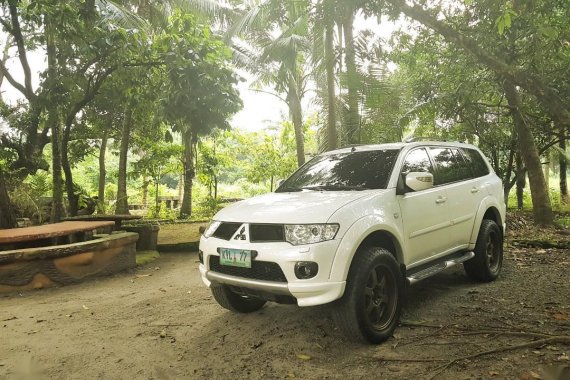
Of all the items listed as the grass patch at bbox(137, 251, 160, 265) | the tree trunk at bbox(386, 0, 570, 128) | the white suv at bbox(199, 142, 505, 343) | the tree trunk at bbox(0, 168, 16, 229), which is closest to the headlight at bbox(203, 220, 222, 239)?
the white suv at bbox(199, 142, 505, 343)

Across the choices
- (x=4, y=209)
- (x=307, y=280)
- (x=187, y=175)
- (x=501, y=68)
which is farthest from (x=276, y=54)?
(x=307, y=280)

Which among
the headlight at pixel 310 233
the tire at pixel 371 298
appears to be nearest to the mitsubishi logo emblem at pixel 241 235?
the headlight at pixel 310 233

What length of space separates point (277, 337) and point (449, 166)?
2.76 m

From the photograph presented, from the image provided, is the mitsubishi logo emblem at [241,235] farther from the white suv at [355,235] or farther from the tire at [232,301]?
the tire at [232,301]

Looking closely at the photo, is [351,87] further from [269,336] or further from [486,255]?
[269,336]

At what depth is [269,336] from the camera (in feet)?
11.7

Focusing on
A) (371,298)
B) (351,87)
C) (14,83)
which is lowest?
(371,298)

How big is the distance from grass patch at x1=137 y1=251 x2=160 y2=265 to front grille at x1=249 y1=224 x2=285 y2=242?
4327mm

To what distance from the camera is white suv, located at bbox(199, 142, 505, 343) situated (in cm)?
303

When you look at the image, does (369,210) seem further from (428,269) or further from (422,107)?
(422,107)

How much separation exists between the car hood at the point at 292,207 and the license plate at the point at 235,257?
263mm

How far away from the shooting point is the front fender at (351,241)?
2992 millimetres

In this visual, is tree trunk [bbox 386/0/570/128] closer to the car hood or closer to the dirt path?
the car hood

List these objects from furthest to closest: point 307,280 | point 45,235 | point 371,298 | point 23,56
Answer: point 23,56 → point 45,235 → point 371,298 → point 307,280
